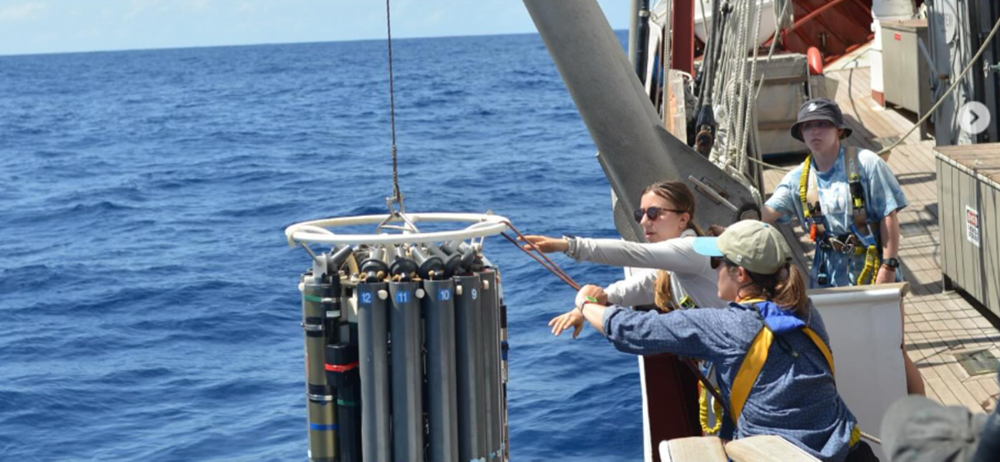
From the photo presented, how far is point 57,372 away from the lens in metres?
12.7

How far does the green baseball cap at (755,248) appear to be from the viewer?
3.60 m

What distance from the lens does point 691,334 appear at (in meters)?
3.63

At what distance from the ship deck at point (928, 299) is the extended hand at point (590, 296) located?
152cm

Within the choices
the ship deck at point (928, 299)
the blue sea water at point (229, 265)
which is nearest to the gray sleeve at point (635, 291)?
the ship deck at point (928, 299)

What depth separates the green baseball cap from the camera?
3596 mm

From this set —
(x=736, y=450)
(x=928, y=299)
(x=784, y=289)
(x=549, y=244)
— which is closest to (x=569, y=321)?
(x=549, y=244)

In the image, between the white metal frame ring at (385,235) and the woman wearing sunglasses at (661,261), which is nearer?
the white metal frame ring at (385,235)

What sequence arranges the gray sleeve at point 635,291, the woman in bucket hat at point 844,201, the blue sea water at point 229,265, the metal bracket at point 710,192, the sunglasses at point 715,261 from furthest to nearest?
the blue sea water at point 229,265
the metal bracket at point 710,192
the woman in bucket hat at point 844,201
the gray sleeve at point 635,291
the sunglasses at point 715,261

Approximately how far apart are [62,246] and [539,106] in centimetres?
2717

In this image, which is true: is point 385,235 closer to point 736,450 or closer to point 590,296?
point 590,296

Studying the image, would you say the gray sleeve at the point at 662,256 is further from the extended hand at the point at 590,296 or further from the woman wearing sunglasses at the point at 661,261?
the extended hand at the point at 590,296

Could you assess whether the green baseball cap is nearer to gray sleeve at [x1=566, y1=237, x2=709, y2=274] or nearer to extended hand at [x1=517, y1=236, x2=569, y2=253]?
gray sleeve at [x1=566, y1=237, x2=709, y2=274]

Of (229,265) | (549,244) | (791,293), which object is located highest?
(549,244)

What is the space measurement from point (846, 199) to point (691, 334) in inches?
79.6
